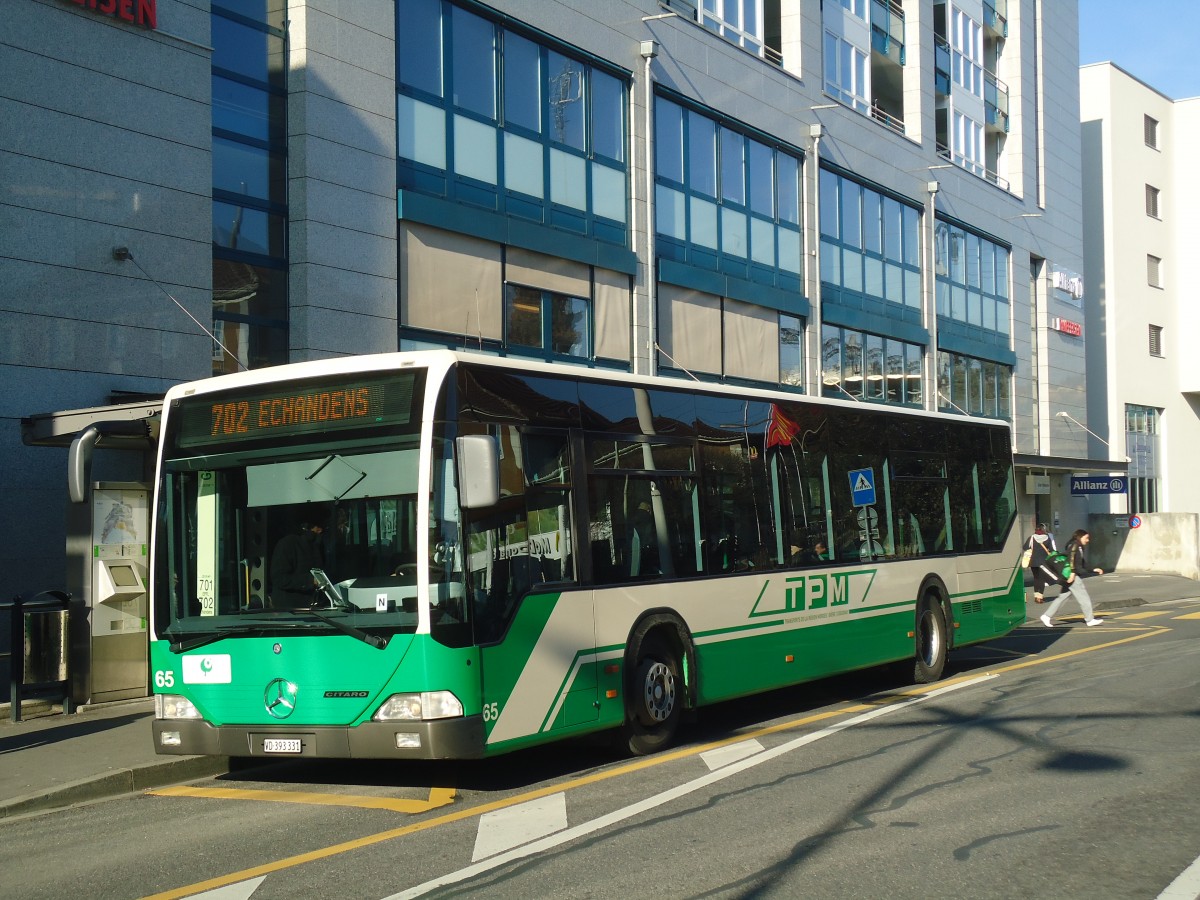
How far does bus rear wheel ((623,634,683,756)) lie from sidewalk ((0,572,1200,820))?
3237 millimetres

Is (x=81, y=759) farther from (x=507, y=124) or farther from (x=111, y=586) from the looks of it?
(x=507, y=124)

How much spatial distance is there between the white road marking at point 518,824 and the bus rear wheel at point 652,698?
1.61m

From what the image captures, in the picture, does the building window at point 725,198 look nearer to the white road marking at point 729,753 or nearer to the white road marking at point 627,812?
the white road marking at point 627,812

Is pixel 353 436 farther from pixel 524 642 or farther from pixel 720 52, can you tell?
pixel 720 52

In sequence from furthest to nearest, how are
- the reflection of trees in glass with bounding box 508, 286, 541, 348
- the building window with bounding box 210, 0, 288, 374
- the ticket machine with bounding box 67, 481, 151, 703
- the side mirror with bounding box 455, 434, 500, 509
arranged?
the reflection of trees in glass with bounding box 508, 286, 541, 348
the building window with bounding box 210, 0, 288, 374
the ticket machine with bounding box 67, 481, 151, 703
the side mirror with bounding box 455, 434, 500, 509

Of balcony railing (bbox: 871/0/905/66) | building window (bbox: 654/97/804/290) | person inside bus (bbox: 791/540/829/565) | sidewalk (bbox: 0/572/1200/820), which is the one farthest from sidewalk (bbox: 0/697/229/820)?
balcony railing (bbox: 871/0/905/66)

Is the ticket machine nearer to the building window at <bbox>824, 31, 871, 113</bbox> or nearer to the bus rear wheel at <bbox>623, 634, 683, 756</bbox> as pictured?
the bus rear wheel at <bbox>623, 634, 683, 756</bbox>

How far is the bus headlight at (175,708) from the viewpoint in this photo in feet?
29.8

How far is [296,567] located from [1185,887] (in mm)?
5446

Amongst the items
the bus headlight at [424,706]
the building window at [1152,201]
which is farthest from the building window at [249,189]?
the building window at [1152,201]

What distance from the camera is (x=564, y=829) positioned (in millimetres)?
7438

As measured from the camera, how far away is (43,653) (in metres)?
12.6

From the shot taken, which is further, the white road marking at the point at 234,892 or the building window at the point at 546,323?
the building window at the point at 546,323

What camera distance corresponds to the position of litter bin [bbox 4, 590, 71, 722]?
12328 millimetres
